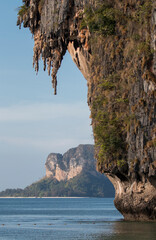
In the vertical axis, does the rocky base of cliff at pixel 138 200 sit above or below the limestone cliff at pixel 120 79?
below

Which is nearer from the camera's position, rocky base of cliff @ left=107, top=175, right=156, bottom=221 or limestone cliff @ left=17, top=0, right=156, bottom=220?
limestone cliff @ left=17, top=0, right=156, bottom=220

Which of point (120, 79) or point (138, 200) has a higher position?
point (120, 79)

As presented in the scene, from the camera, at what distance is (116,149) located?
32031mm

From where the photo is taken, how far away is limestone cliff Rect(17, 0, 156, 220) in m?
29.8

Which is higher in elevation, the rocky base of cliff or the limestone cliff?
the limestone cliff

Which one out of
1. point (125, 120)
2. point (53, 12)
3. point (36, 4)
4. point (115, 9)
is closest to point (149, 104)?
point (125, 120)

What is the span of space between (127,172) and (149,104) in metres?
4.96

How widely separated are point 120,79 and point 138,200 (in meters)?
8.08

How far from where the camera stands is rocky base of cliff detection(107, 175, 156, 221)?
101 feet

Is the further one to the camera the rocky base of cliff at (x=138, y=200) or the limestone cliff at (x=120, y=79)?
the rocky base of cliff at (x=138, y=200)

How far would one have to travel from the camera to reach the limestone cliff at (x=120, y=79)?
2984 cm

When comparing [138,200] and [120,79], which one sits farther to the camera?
[120,79]

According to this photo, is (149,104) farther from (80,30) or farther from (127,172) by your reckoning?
(80,30)

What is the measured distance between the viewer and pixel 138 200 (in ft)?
103
